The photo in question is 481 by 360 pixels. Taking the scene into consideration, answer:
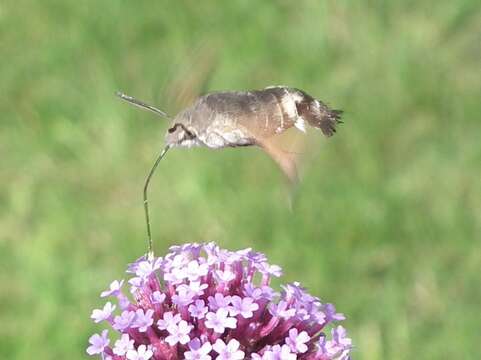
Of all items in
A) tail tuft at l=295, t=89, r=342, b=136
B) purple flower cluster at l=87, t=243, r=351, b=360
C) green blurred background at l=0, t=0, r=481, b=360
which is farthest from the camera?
green blurred background at l=0, t=0, r=481, b=360

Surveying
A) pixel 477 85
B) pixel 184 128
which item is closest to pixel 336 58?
pixel 477 85

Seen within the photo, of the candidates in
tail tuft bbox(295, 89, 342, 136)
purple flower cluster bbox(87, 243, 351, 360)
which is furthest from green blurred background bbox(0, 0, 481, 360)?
purple flower cluster bbox(87, 243, 351, 360)

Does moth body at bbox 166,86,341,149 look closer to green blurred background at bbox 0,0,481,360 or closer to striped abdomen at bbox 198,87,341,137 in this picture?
striped abdomen at bbox 198,87,341,137

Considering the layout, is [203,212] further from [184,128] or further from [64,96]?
[184,128]

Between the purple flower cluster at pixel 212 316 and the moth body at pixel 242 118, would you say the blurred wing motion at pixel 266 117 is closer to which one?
the moth body at pixel 242 118

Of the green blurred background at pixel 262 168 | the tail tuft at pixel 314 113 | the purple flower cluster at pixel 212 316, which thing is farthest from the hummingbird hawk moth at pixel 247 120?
the green blurred background at pixel 262 168

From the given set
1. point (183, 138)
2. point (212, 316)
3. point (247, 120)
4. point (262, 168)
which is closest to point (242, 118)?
point (247, 120)
